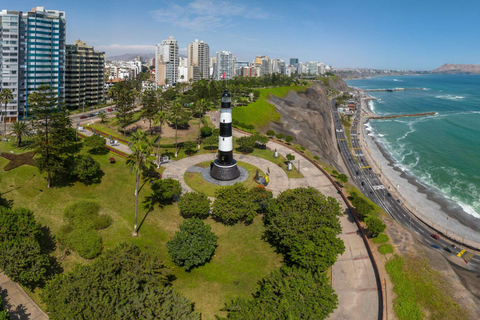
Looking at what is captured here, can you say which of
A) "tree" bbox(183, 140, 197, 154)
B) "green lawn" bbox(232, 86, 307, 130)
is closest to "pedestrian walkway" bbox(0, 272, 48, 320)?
"tree" bbox(183, 140, 197, 154)

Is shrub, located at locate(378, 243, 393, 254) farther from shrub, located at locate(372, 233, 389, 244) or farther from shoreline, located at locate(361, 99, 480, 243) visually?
shoreline, located at locate(361, 99, 480, 243)

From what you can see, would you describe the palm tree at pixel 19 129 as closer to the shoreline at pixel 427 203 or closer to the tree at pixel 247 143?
the tree at pixel 247 143

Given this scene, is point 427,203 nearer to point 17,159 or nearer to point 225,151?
point 225,151

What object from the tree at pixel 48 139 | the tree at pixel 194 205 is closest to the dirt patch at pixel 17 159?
the tree at pixel 48 139

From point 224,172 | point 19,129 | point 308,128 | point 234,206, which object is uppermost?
point 308,128

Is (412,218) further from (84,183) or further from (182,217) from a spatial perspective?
(84,183)

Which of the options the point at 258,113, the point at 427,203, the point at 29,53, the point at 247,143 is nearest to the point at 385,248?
the point at 247,143
